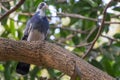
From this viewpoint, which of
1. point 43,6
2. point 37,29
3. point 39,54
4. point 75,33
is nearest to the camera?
point 39,54

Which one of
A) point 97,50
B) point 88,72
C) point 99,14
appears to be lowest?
point 97,50

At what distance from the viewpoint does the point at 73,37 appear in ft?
14.8

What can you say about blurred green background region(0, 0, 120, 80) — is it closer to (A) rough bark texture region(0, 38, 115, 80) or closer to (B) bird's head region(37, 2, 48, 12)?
(B) bird's head region(37, 2, 48, 12)

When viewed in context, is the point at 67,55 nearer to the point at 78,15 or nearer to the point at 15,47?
the point at 15,47

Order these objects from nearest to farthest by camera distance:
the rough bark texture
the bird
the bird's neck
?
1. the rough bark texture
2. the bird
3. the bird's neck

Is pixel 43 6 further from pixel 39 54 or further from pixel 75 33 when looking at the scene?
pixel 39 54

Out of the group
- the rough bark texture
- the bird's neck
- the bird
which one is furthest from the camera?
the bird's neck

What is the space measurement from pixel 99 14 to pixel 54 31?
0.68m

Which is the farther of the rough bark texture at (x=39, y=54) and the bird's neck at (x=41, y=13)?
the bird's neck at (x=41, y=13)

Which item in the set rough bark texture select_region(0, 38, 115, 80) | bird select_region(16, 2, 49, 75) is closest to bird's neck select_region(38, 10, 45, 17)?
bird select_region(16, 2, 49, 75)

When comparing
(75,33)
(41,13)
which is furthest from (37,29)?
(75,33)

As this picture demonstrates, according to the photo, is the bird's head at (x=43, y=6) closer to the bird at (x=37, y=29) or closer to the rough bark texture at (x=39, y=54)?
the bird at (x=37, y=29)

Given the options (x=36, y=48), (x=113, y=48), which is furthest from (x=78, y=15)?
(x=36, y=48)

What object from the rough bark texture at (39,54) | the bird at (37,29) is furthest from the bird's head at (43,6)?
the rough bark texture at (39,54)
